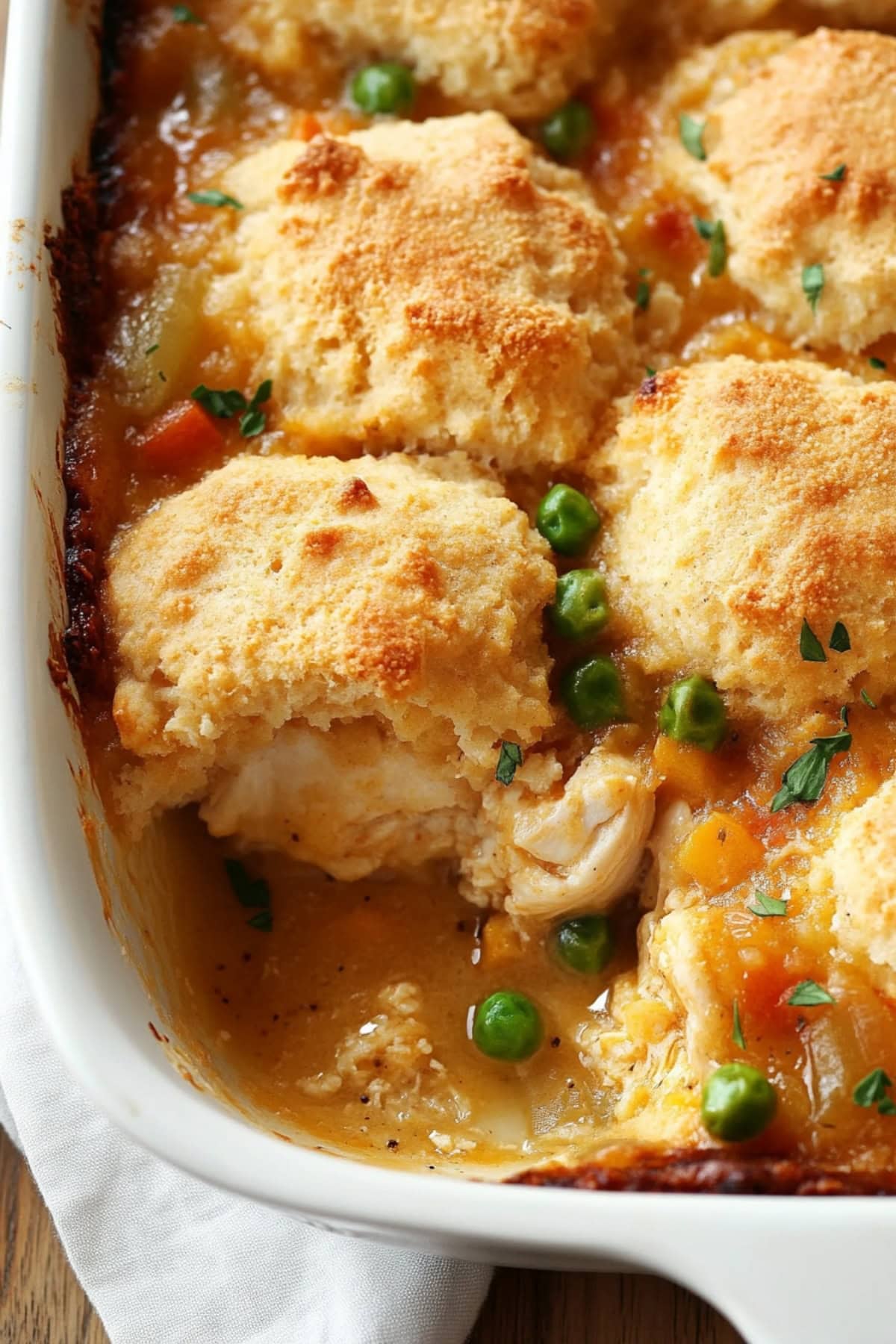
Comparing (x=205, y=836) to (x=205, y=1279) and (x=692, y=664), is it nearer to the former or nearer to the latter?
(x=205, y=1279)

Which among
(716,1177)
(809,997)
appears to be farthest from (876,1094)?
(716,1177)

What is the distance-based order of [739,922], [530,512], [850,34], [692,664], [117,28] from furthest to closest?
[117,28] → [850,34] → [530,512] → [692,664] → [739,922]

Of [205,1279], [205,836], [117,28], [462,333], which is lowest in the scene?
[205,1279]

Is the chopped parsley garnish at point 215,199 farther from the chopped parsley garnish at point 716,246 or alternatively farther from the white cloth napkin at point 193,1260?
the white cloth napkin at point 193,1260

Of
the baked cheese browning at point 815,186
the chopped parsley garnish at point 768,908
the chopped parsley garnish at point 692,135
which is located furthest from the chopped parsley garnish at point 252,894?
the chopped parsley garnish at point 692,135

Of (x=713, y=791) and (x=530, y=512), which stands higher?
(x=530, y=512)

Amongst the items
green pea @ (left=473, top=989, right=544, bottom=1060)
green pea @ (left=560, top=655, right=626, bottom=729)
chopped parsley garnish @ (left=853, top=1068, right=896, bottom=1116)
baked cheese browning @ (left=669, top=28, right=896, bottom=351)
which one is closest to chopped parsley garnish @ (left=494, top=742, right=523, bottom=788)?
green pea @ (left=560, top=655, right=626, bottom=729)

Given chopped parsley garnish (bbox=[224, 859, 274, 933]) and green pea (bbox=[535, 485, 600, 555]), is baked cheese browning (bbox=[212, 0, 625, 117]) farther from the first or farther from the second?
chopped parsley garnish (bbox=[224, 859, 274, 933])

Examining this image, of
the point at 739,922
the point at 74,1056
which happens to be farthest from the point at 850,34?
the point at 74,1056
